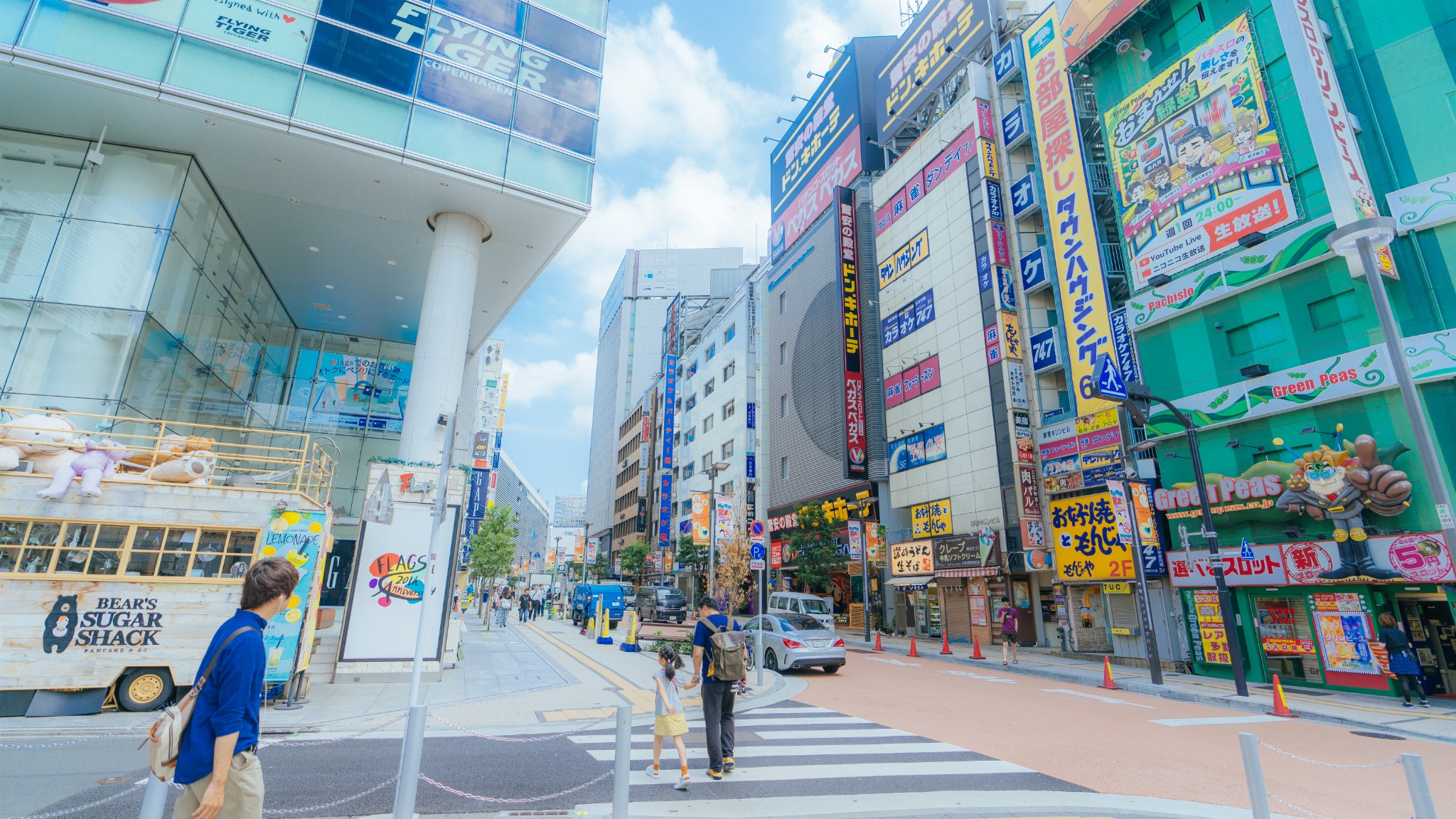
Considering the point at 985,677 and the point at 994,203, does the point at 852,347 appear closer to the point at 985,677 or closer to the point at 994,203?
the point at 994,203

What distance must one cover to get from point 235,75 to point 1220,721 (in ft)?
82.7

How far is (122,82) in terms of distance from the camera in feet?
49.4

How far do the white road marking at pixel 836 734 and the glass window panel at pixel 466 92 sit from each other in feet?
52.2

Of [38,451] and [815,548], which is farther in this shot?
[815,548]

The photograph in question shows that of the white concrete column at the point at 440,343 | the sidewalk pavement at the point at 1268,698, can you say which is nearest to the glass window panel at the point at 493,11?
the white concrete column at the point at 440,343

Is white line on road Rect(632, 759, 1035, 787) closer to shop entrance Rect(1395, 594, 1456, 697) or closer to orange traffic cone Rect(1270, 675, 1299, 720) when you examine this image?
orange traffic cone Rect(1270, 675, 1299, 720)

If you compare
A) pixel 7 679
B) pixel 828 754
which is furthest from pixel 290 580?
pixel 7 679

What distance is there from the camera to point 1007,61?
101 feet

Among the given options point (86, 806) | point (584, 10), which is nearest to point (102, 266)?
point (86, 806)

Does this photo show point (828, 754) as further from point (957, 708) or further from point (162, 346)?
point (162, 346)

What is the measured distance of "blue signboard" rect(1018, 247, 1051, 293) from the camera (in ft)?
90.8

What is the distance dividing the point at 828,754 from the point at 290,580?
6982mm

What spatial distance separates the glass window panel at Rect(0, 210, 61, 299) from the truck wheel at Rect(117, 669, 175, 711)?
1021cm

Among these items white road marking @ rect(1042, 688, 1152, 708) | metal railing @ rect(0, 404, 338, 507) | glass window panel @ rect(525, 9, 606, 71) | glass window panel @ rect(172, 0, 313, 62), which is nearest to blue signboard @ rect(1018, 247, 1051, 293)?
white road marking @ rect(1042, 688, 1152, 708)
